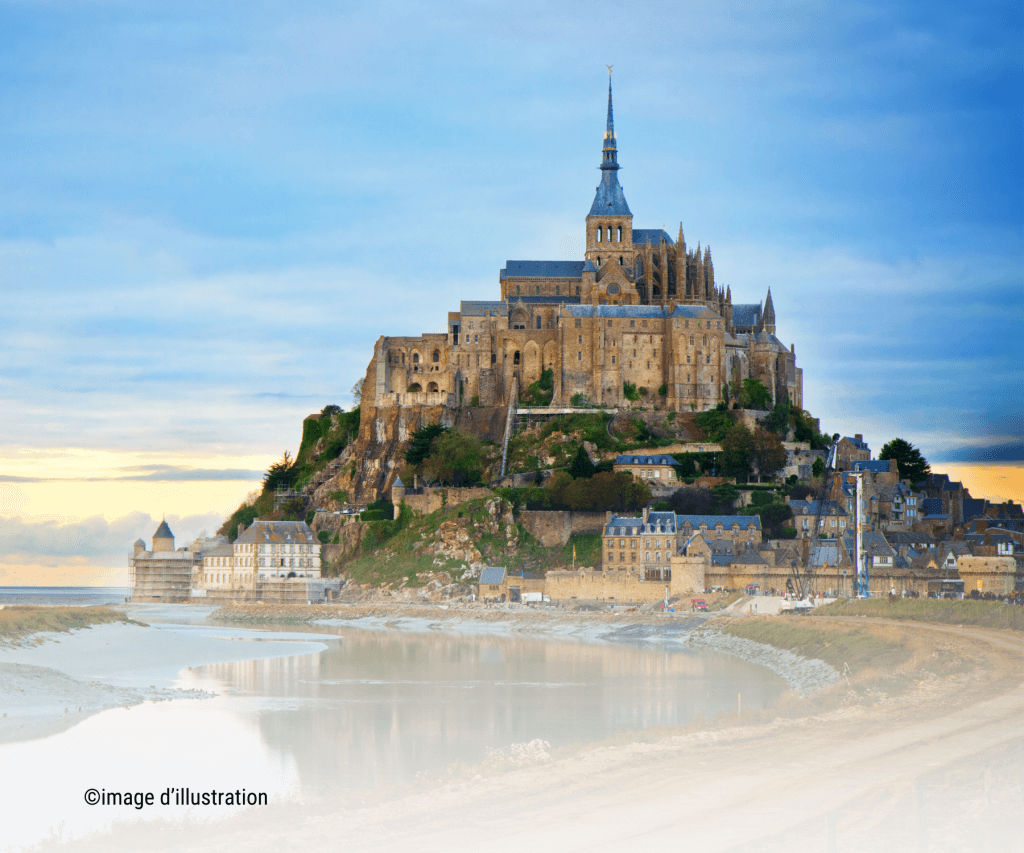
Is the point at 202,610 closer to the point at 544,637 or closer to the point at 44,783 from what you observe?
the point at 544,637

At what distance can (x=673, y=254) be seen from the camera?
320 feet

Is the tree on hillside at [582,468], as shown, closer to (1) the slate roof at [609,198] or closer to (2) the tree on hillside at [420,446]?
(2) the tree on hillside at [420,446]

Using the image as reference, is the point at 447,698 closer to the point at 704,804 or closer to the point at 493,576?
the point at 704,804

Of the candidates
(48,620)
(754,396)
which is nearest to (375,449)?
(754,396)

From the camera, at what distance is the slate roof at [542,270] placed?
98.5 m

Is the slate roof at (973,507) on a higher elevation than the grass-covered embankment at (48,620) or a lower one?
higher

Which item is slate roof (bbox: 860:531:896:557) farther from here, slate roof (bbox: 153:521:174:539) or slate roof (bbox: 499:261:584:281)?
slate roof (bbox: 153:521:174:539)

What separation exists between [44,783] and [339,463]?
76354 mm

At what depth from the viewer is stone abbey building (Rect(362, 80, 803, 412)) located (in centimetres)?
8906

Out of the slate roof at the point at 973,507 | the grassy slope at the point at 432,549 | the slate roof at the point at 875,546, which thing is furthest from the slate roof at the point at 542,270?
the slate roof at the point at 875,546

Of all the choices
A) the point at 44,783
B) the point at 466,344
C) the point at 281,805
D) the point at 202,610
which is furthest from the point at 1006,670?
the point at 466,344

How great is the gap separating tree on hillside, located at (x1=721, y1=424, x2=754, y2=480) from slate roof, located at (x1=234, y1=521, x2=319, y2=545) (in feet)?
89.5

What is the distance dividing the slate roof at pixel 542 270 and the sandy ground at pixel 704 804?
77.7 m

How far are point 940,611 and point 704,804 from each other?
35.1 m
